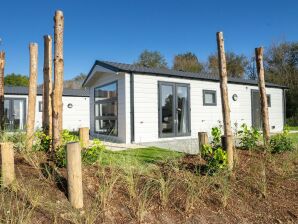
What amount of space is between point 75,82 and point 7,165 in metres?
39.6

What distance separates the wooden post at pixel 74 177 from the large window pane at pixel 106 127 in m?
6.61

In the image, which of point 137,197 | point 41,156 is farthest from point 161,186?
point 41,156

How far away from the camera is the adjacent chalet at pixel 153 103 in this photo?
901cm

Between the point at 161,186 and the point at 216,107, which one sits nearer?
the point at 161,186

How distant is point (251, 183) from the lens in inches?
144

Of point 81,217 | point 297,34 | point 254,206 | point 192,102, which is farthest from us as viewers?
point 297,34

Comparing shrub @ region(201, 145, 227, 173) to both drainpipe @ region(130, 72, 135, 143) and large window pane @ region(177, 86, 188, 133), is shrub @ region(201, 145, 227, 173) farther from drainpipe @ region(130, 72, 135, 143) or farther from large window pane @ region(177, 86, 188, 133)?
large window pane @ region(177, 86, 188, 133)

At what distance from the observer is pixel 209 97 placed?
11.3 m

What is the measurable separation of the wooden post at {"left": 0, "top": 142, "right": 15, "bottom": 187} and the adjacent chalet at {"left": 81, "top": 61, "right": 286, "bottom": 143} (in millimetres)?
6195

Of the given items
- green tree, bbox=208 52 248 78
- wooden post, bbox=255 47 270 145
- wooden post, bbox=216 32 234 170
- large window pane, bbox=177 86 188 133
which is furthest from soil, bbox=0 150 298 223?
green tree, bbox=208 52 248 78

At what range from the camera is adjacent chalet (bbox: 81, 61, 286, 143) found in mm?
9008

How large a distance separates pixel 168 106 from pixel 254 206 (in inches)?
263

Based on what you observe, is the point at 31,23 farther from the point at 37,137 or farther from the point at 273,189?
the point at 273,189

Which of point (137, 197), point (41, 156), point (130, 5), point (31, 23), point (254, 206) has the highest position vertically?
point (130, 5)
